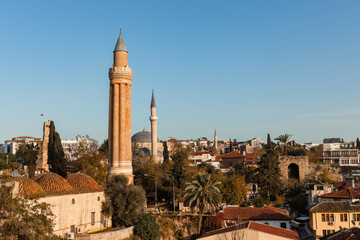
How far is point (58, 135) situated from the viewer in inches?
2119

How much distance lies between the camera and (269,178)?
5181 cm

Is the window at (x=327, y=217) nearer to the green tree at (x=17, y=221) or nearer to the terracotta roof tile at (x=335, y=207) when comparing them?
the terracotta roof tile at (x=335, y=207)

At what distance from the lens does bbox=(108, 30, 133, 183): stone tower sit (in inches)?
1705

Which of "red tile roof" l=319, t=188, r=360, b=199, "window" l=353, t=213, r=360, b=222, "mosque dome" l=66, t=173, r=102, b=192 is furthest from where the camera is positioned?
"red tile roof" l=319, t=188, r=360, b=199

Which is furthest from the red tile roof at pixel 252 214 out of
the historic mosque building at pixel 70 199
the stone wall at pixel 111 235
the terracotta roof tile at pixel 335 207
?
the historic mosque building at pixel 70 199

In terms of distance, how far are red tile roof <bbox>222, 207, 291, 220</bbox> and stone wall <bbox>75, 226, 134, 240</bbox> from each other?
34.5 feet

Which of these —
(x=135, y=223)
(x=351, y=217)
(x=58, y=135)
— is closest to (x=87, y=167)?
(x=58, y=135)

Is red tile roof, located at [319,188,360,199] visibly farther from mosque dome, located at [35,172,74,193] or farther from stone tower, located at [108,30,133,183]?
mosque dome, located at [35,172,74,193]

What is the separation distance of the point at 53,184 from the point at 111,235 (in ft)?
21.1

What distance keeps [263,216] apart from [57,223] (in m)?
19.8

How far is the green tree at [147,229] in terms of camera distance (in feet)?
117

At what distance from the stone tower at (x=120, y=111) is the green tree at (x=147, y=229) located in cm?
722

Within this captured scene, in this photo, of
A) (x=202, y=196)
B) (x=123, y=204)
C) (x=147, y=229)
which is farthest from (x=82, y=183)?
(x=202, y=196)

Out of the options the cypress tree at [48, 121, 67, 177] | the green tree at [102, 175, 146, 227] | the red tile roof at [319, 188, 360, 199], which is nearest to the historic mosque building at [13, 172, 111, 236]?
the green tree at [102, 175, 146, 227]
